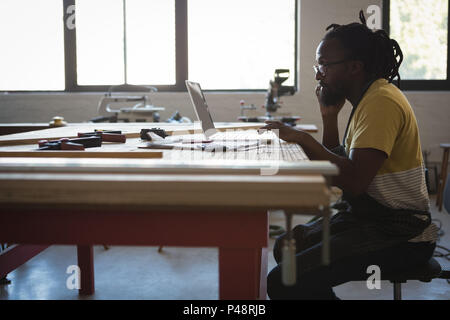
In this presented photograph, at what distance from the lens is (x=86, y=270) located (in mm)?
2133

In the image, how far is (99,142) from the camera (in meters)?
1.41

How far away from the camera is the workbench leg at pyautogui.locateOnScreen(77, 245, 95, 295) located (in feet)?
7.00

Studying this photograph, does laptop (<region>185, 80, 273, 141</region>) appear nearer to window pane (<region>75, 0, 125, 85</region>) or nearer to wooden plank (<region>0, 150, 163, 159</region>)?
wooden plank (<region>0, 150, 163, 159</region>)

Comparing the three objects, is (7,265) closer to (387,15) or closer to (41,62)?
(41,62)

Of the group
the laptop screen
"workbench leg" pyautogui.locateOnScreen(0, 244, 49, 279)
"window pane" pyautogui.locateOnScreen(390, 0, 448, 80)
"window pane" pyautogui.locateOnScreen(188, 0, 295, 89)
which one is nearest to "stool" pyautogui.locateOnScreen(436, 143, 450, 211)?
"window pane" pyautogui.locateOnScreen(390, 0, 448, 80)

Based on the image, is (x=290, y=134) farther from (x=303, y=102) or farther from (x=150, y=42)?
(x=150, y=42)

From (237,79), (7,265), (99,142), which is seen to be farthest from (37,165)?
(237,79)

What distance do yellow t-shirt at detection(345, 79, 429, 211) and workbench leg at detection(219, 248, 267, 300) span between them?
0.50 m

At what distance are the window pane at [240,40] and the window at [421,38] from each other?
107cm

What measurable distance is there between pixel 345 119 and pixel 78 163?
14.0 feet

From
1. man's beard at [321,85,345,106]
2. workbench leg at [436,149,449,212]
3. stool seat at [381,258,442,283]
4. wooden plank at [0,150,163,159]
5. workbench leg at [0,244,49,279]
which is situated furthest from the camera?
workbench leg at [436,149,449,212]

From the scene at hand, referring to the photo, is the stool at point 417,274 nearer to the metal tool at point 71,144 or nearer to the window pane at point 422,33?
the metal tool at point 71,144

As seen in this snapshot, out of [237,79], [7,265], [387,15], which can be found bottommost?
[7,265]

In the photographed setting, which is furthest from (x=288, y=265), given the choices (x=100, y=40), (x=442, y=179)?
(x=100, y=40)
